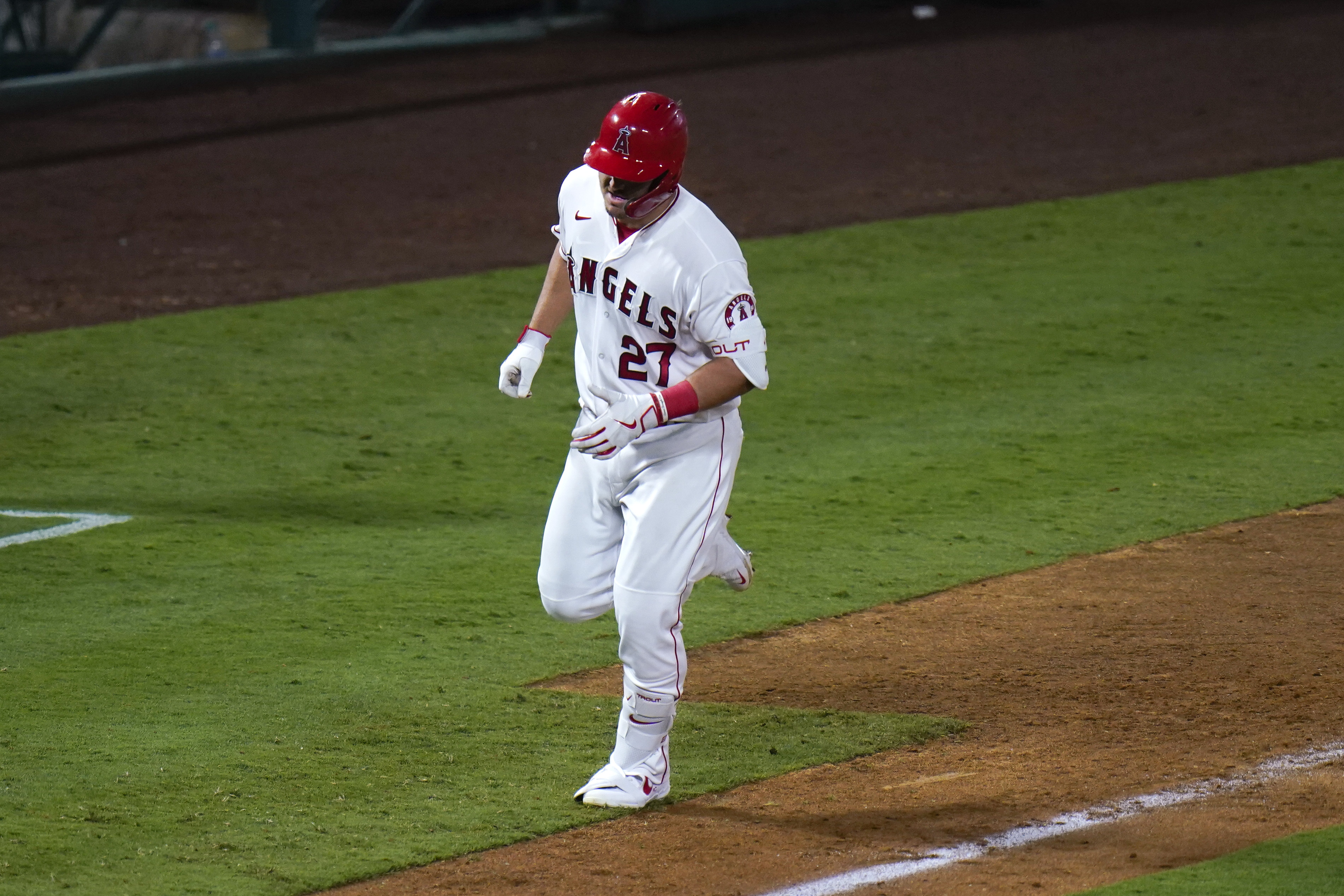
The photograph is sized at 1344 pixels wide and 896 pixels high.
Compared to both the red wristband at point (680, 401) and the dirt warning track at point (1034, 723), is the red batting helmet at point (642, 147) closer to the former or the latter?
the red wristband at point (680, 401)

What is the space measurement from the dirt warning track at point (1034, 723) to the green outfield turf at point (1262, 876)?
73 millimetres

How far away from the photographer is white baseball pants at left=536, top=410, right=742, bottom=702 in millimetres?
4371

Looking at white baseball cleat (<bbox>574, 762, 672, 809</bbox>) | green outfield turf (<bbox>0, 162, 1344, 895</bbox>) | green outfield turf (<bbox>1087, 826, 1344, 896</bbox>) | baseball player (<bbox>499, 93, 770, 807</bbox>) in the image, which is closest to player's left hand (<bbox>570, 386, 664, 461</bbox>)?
baseball player (<bbox>499, 93, 770, 807</bbox>)

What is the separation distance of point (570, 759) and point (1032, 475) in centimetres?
333

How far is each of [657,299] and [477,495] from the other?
3.14m

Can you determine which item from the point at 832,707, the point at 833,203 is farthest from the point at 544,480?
the point at 833,203

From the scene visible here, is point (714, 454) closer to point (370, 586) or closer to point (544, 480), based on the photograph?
point (370, 586)

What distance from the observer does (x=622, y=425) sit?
423 centimetres

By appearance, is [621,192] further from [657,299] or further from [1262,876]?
[1262,876]

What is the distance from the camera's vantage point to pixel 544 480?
7.56 m

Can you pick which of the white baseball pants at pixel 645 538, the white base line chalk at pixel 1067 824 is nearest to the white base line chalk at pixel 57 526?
the white baseball pants at pixel 645 538

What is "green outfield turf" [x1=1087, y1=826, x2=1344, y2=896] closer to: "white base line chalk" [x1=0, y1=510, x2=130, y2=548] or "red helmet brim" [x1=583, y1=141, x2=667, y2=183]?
"red helmet brim" [x1=583, y1=141, x2=667, y2=183]

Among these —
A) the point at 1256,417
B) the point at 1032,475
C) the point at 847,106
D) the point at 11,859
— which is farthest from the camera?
the point at 847,106

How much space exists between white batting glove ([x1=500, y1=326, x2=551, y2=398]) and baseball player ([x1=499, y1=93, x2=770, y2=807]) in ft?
0.52
